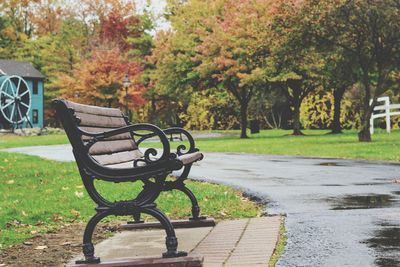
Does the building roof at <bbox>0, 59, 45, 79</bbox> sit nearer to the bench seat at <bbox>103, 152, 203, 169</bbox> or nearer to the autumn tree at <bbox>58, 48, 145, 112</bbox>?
the autumn tree at <bbox>58, 48, 145, 112</bbox>

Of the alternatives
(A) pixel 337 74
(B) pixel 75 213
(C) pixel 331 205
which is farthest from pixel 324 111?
(B) pixel 75 213

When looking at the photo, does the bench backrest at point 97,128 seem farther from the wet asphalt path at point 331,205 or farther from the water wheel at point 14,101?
the water wheel at point 14,101

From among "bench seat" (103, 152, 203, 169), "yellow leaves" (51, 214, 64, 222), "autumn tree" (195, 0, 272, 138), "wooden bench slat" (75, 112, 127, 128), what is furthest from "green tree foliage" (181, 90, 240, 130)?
"bench seat" (103, 152, 203, 169)

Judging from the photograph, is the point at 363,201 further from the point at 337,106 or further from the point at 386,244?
the point at 337,106

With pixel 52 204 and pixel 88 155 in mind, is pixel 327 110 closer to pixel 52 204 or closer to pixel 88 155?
pixel 52 204

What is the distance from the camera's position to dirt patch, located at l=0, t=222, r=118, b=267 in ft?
15.7

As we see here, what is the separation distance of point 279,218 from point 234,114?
1665 inches

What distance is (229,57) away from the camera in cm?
3356

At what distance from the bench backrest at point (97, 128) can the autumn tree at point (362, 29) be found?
17464 mm

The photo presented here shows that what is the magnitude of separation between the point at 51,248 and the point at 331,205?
3162mm

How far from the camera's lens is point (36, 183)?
37.1ft

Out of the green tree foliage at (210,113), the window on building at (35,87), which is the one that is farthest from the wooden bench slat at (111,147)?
the window on building at (35,87)

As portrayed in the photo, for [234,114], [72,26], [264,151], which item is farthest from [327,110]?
[72,26]

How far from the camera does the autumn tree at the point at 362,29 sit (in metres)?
22.0
